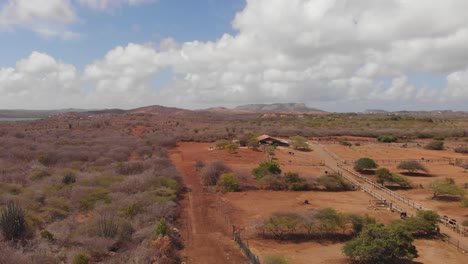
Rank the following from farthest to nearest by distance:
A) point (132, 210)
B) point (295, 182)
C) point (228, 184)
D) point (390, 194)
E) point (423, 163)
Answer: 1. point (423, 163)
2. point (295, 182)
3. point (228, 184)
4. point (390, 194)
5. point (132, 210)

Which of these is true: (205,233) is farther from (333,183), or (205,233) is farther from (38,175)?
(333,183)

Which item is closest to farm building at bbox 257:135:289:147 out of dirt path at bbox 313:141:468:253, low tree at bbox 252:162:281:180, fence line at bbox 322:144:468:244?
dirt path at bbox 313:141:468:253

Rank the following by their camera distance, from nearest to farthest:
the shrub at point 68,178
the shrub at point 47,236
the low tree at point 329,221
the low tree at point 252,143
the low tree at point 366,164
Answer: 1. the shrub at point 47,236
2. the low tree at point 329,221
3. the shrub at point 68,178
4. the low tree at point 366,164
5. the low tree at point 252,143

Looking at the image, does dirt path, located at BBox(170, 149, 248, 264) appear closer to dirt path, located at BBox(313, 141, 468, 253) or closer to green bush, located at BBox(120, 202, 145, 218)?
green bush, located at BBox(120, 202, 145, 218)

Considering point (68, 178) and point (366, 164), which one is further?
point (366, 164)

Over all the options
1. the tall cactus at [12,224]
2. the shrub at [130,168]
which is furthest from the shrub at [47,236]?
the shrub at [130,168]

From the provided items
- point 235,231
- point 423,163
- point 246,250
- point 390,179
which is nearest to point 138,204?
point 235,231

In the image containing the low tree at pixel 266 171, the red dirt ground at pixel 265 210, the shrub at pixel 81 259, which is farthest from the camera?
the low tree at pixel 266 171

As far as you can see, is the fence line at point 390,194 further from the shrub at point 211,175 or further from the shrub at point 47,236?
the shrub at point 47,236
